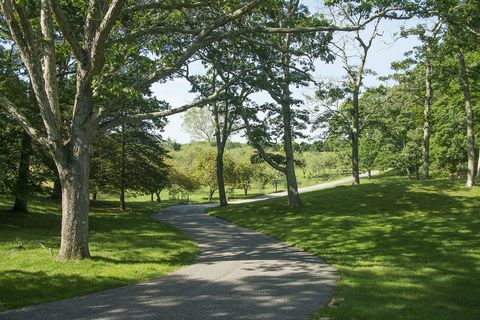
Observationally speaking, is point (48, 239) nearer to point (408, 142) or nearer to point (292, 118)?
point (292, 118)

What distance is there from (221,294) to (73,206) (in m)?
5.39

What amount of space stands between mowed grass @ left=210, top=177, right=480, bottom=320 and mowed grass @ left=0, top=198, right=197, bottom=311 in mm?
5097

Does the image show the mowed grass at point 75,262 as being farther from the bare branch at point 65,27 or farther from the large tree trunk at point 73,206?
the bare branch at point 65,27

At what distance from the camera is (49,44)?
10.8m

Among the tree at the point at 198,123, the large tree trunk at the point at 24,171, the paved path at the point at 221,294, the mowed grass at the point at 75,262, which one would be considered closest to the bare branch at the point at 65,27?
the mowed grass at the point at 75,262

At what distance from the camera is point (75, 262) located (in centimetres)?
1073

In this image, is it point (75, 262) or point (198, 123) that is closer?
point (75, 262)

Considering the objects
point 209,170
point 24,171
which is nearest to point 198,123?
point 209,170

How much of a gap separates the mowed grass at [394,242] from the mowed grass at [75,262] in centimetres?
510

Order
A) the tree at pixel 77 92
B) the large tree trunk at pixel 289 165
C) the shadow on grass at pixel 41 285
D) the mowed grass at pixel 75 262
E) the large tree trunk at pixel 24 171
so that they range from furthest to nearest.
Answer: the large tree trunk at pixel 289 165 < the large tree trunk at pixel 24 171 < the tree at pixel 77 92 < the mowed grass at pixel 75 262 < the shadow on grass at pixel 41 285

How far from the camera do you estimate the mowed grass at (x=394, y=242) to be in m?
7.58

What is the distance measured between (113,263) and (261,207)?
1704 centimetres

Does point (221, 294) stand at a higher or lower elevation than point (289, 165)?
lower

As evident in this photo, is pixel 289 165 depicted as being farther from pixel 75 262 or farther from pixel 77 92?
pixel 75 262
